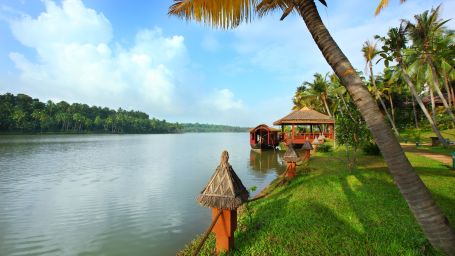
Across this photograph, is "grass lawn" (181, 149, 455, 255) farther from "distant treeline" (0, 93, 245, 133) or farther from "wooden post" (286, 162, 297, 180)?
"distant treeline" (0, 93, 245, 133)

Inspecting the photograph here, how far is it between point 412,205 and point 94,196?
1292 cm

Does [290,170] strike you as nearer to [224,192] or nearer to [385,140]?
[224,192]

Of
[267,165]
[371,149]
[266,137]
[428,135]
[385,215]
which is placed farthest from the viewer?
[266,137]

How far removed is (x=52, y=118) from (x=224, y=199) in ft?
338

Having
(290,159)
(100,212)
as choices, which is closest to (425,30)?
(290,159)

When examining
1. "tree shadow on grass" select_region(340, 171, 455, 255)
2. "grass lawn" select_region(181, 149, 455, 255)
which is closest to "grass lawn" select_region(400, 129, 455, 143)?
"grass lawn" select_region(181, 149, 455, 255)

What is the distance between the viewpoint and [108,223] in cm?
922

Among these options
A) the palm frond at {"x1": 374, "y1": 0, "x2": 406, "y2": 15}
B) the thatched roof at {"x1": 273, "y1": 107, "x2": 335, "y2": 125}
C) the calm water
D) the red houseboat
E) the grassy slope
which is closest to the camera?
the palm frond at {"x1": 374, "y1": 0, "x2": 406, "y2": 15}

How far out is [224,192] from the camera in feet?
15.7

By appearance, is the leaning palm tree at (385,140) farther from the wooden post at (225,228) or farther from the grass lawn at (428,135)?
the grass lawn at (428,135)

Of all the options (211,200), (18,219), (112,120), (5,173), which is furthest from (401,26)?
(112,120)

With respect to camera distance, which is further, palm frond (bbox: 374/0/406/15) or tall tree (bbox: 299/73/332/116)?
tall tree (bbox: 299/73/332/116)

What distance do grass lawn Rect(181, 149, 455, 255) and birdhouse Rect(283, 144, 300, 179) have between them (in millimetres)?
1172

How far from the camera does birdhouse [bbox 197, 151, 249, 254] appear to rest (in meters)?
4.71
